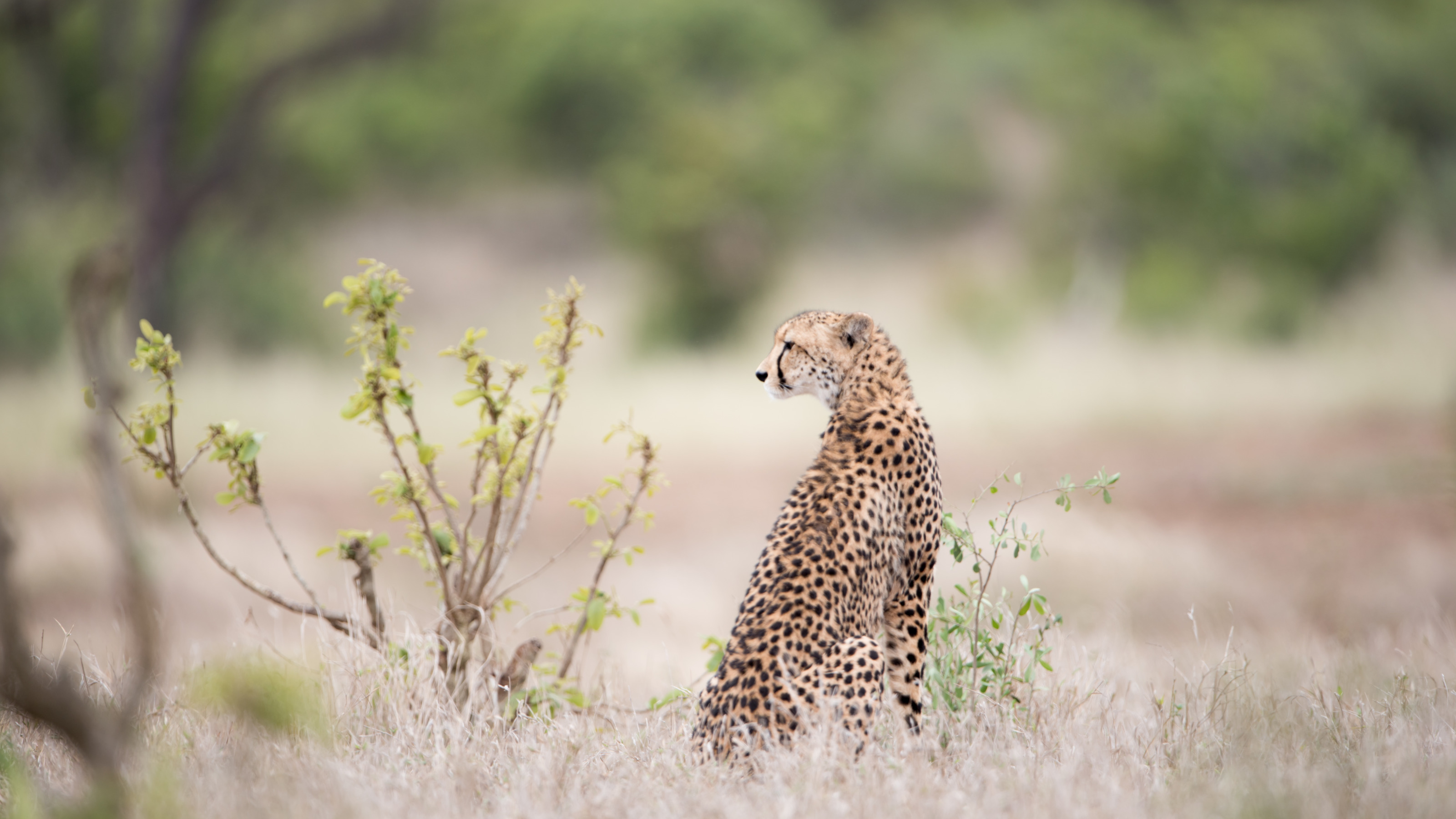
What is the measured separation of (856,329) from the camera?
3.09 metres

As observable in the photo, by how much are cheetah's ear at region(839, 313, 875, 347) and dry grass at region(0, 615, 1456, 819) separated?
1.01m

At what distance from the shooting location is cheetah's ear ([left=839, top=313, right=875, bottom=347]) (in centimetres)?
309

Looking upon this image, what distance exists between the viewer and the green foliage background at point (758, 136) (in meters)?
16.5

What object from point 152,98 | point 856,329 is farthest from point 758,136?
point 856,329

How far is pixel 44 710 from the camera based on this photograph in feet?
6.30

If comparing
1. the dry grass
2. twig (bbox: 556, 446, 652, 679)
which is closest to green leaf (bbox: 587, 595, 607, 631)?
twig (bbox: 556, 446, 652, 679)

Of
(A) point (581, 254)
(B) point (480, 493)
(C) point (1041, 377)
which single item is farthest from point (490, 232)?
(B) point (480, 493)

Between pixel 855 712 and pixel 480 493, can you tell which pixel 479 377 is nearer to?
pixel 480 493

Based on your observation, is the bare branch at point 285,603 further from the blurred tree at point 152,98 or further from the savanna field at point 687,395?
the blurred tree at point 152,98

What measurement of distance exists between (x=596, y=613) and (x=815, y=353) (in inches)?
35.7

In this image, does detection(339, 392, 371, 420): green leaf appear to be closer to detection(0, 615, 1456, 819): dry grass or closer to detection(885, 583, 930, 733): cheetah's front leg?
detection(0, 615, 1456, 819): dry grass

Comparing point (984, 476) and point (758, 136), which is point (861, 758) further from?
point (758, 136)

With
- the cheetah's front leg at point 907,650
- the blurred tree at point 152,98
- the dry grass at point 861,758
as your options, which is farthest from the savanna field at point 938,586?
the blurred tree at point 152,98

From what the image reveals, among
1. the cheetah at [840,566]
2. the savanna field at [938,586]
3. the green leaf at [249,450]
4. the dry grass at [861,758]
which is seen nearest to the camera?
the dry grass at [861,758]
